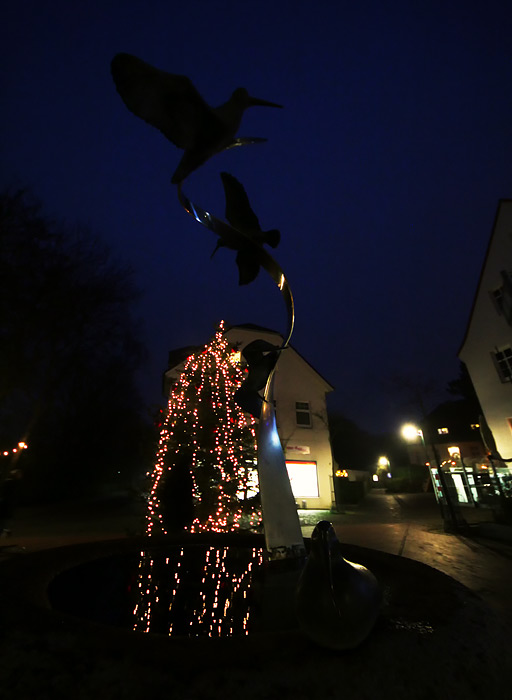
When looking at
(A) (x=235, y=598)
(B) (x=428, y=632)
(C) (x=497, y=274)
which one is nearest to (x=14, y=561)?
(A) (x=235, y=598)

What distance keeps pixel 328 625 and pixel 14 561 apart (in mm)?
2171

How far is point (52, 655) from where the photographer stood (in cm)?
94

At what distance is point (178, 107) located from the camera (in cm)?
234

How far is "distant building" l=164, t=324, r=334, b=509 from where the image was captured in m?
17.3

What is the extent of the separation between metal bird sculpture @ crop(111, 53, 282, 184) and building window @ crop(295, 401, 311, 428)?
1738 cm

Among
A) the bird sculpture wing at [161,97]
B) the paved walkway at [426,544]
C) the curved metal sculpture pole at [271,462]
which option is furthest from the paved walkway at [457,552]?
the bird sculpture wing at [161,97]

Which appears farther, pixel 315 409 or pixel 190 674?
pixel 315 409

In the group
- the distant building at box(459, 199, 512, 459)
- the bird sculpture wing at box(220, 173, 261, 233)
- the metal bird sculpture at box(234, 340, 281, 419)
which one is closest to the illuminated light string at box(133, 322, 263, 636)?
the metal bird sculpture at box(234, 340, 281, 419)

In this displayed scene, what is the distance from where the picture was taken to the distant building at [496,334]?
1446cm

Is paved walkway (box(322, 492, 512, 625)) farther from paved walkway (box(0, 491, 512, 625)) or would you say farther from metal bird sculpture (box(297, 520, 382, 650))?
metal bird sculpture (box(297, 520, 382, 650))

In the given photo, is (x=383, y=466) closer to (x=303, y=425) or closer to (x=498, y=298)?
(x=303, y=425)

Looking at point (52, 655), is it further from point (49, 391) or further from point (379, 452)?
point (379, 452)

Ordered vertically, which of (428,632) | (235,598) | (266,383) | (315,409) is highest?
(315,409)

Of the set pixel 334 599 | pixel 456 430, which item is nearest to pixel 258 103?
pixel 334 599
